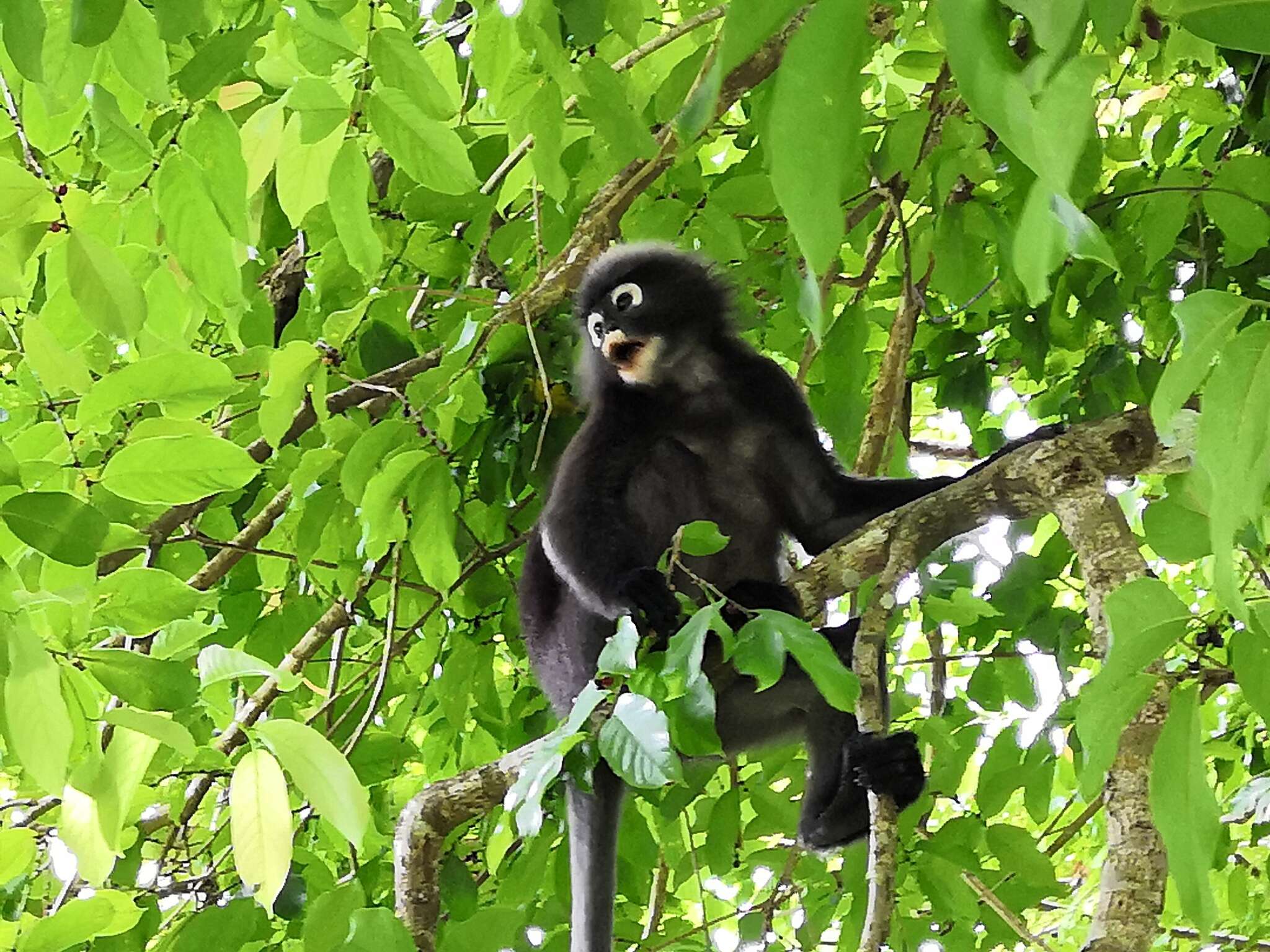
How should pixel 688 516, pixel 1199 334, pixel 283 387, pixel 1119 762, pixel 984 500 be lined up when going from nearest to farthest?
pixel 1199 334
pixel 1119 762
pixel 283 387
pixel 984 500
pixel 688 516

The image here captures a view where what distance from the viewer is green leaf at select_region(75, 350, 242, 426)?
1189 mm

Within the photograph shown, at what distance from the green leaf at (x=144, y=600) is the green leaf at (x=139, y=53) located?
1.51ft

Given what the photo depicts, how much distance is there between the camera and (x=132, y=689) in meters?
1.15

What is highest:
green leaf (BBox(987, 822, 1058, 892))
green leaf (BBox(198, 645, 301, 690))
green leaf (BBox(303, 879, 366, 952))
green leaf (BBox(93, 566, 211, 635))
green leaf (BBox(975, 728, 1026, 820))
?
green leaf (BBox(93, 566, 211, 635))

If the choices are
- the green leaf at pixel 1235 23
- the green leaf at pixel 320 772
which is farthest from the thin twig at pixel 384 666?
the green leaf at pixel 1235 23

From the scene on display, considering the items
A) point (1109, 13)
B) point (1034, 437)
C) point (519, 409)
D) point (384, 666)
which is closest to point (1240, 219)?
point (1034, 437)

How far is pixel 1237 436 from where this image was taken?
677mm

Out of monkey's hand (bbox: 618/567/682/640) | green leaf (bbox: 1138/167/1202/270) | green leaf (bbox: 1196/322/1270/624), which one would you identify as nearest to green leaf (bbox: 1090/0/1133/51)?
green leaf (bbox: 1196/322/1270/624)

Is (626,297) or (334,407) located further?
(626,297)

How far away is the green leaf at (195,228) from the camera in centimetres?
103

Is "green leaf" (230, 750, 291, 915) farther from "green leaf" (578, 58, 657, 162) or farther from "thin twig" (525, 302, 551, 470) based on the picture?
"thin twig" (525, 302, 551, 470)

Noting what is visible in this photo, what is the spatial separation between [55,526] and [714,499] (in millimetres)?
1666

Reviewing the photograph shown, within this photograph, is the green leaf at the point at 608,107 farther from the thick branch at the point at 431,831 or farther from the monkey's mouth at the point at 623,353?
the monkey's mouth at the point at 623,353

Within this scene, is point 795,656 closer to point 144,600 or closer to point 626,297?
point 144,600
